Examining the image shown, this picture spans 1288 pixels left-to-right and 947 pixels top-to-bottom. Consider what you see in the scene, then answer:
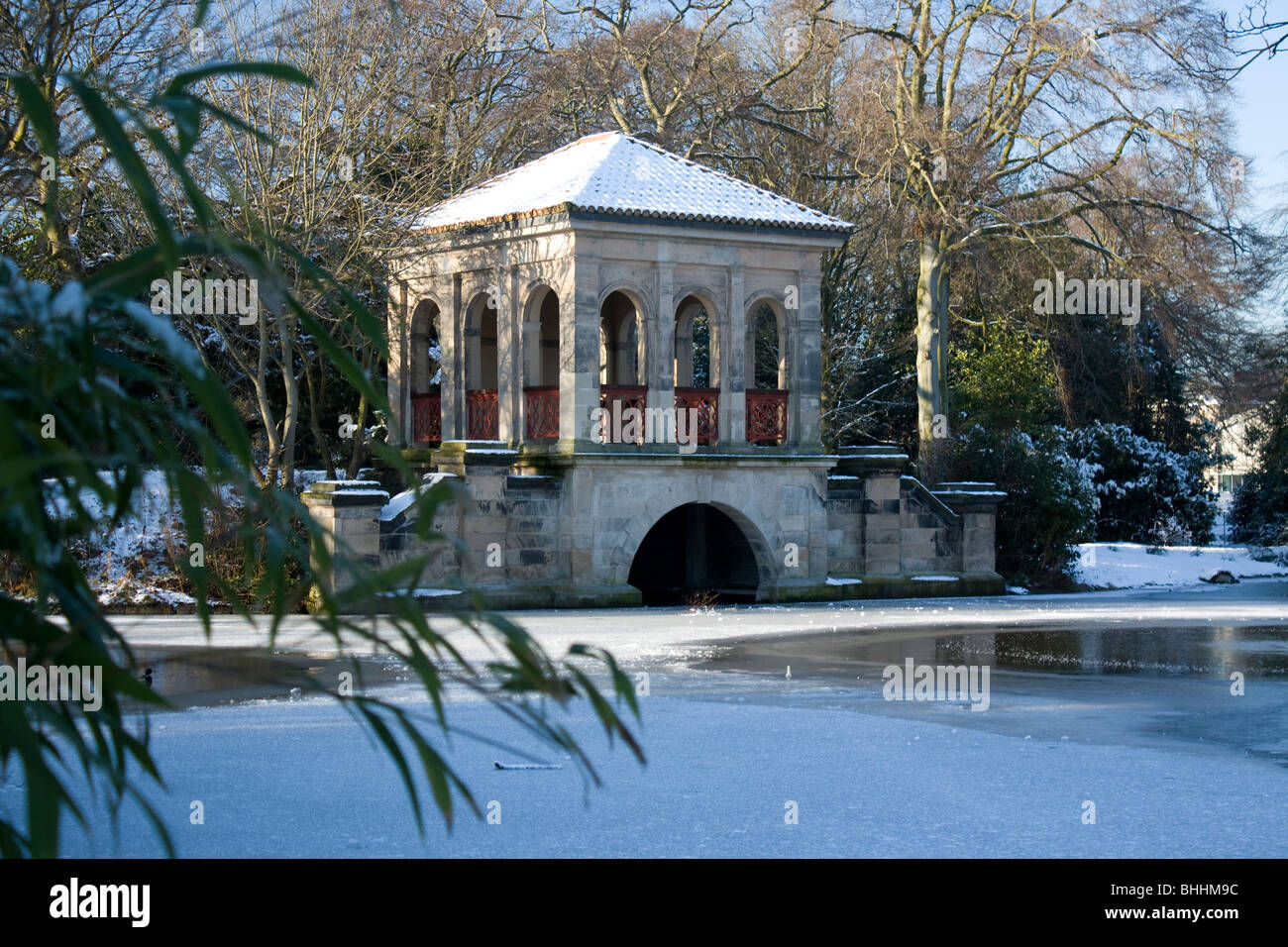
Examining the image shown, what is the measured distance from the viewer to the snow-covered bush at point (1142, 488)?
34.2 metres

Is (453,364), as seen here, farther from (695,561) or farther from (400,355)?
(695,561)

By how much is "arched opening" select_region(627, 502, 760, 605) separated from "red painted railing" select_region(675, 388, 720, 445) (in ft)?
5.49

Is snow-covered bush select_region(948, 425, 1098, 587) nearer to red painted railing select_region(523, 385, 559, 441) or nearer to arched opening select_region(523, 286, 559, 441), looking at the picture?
arched opening select_region(523, 286, 559, 441)

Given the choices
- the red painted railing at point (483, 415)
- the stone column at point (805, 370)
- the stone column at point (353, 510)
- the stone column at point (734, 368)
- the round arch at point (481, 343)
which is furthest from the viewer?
the round arch at point (481, 343)

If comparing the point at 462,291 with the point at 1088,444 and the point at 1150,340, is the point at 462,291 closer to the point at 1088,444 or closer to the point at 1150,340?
the point at 1088,444

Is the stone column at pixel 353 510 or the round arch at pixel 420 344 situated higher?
the round arch at pixel 420 344

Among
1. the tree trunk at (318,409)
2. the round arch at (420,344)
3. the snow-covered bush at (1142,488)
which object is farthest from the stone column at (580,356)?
the snow-covered bush at (1142,488)

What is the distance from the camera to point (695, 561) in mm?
24031

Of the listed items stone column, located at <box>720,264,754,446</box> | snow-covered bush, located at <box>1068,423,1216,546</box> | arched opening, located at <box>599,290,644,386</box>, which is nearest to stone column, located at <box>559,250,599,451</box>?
stone column, located at <box>720,264,754,446</box>

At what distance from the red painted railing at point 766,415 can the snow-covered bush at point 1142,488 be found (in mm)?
13262

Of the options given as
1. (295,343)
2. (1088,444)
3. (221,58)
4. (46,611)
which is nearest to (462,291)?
(295,343)

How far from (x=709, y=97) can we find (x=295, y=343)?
547 inches

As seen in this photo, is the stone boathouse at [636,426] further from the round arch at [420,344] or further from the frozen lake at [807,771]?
the frozen lake at [807,771]

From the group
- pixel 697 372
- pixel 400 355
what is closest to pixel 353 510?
pixel 400 355
